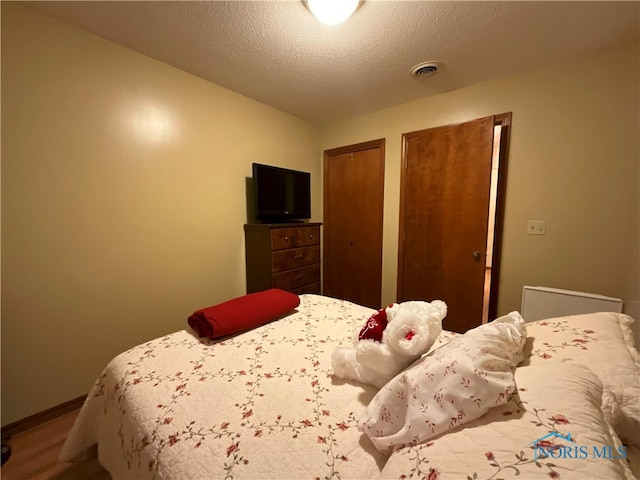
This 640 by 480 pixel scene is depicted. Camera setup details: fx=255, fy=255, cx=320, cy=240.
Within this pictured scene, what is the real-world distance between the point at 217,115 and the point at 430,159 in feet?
6.43

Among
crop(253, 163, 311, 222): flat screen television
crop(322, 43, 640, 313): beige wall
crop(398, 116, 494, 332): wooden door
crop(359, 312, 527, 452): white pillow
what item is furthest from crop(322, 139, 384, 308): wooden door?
crop(359, 312, 527, 452): white pillow

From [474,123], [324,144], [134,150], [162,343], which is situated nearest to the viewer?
[162,343]

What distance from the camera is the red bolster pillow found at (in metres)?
1.27

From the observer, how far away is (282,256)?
2381 mm

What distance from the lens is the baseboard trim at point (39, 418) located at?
4.73 ft

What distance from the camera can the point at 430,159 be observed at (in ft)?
7.79

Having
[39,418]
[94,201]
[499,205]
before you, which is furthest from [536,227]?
[39,418]

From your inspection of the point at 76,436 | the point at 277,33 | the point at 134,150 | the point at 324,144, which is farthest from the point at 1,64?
the point at 324,144

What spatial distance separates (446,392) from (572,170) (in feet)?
6.97

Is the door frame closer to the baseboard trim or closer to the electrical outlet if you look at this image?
the electrical outlet

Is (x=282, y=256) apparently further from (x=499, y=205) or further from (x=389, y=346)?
(x=499, y=205)

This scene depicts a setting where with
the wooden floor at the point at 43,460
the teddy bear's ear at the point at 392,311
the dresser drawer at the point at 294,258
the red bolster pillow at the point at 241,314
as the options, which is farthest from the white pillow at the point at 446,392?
the dresser drawer at the point at 294,258

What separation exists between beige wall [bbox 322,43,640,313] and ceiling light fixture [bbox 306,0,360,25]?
1.38m

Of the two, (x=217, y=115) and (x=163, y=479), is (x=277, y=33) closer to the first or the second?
(x=217, y=115)
